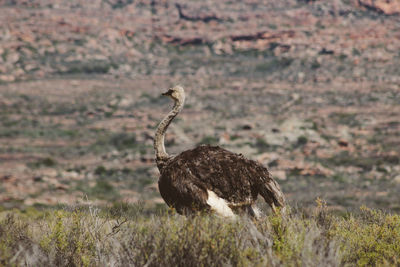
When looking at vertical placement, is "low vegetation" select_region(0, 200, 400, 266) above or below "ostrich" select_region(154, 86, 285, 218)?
below

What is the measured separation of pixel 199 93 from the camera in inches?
2261

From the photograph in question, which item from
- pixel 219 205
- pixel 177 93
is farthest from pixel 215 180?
pixel 177 93

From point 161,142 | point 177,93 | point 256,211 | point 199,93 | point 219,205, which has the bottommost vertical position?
point 199,93

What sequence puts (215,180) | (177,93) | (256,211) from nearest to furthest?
(215,180)
(256,211)
(177,93)

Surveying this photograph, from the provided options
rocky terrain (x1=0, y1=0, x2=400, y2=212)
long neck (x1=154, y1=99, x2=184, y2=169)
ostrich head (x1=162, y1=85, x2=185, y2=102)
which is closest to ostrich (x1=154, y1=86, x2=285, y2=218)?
long neck (x1=154, y1=99, x2=184, y2=169)

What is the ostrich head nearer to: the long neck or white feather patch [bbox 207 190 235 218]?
the long neck

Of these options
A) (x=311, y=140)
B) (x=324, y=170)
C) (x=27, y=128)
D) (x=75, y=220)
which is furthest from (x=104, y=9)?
(x=75, y=220)

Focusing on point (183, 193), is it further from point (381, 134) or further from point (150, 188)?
point (381, 134)

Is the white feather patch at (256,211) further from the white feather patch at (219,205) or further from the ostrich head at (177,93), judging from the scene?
the ostrich head at (177,93)

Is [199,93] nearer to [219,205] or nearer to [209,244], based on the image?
[219,205]

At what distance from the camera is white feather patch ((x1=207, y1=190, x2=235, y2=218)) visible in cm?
486

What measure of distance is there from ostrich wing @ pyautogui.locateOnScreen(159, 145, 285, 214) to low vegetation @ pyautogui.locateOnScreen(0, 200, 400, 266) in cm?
26

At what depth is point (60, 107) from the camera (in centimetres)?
5159

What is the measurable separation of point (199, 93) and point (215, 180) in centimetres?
5267
